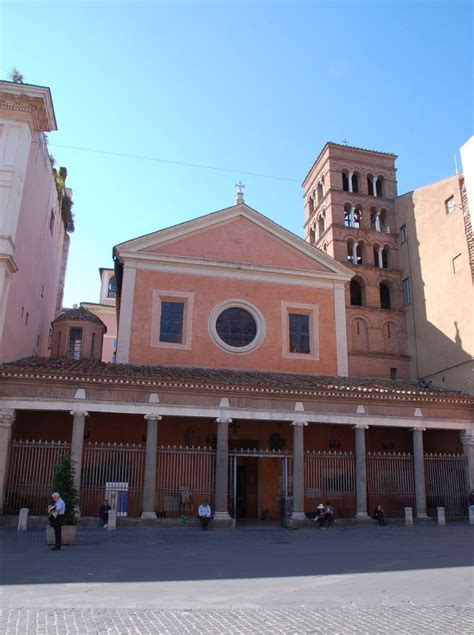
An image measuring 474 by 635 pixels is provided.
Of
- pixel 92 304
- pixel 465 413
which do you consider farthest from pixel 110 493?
pixel 92 304

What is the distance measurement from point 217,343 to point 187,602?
16.5 meters

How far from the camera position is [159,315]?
76.8 ft

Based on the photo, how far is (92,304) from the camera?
40156 mm

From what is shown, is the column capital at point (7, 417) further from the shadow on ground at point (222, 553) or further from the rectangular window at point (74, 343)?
the rectangular window at point (74, 343)

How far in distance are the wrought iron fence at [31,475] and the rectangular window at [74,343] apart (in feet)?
22.8

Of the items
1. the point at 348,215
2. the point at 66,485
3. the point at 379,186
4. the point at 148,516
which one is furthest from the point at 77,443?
the point at 379,186

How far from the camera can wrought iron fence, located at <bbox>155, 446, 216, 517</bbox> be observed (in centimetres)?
1897

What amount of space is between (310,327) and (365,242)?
10.7 m

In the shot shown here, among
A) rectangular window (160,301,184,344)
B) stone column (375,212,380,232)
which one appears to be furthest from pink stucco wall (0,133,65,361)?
stone column (375,212,380,232)

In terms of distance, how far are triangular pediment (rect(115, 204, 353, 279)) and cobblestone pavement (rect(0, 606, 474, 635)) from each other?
60.6 ft

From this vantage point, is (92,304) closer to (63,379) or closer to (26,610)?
(63,379)

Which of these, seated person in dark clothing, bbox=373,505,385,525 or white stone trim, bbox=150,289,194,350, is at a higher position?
white stone trim, bbox=150,289,194,350

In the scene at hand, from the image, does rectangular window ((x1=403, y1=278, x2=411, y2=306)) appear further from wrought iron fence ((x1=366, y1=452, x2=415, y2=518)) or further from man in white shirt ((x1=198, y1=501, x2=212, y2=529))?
man in white shirt ((x1=198, y1=501, x2=212, y2=529))

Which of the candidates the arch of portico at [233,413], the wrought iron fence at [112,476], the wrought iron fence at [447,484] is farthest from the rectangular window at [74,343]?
the wrought iron fence at [447,484]
